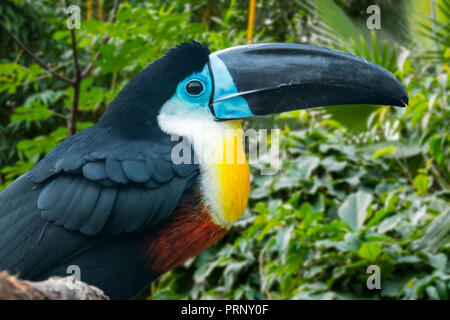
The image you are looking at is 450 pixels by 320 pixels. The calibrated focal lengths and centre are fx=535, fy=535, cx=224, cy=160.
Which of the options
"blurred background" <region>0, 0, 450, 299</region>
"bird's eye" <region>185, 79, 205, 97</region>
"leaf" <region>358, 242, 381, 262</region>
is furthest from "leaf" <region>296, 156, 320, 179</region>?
"bird's eye" <region>185, 79, 205, 97</region>

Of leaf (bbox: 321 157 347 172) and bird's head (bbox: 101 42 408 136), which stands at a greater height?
bird's head (bbox: 101 42 408 136)

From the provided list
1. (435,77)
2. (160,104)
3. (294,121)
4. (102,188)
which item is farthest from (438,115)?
(102,188)

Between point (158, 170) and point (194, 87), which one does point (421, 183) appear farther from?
point (158, 170)

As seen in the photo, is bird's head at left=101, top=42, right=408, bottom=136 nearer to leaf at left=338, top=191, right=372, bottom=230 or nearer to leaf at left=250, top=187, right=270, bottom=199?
leaf at left=338, top=191, right=372, bottom=230

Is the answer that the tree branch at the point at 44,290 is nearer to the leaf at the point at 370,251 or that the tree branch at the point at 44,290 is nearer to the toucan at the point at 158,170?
the toucan at the point at 158,170

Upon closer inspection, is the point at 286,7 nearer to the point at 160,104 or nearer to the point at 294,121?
the point at 294,121

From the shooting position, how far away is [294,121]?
17.8 feet

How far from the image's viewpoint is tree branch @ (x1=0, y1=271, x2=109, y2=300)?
43.0 inches

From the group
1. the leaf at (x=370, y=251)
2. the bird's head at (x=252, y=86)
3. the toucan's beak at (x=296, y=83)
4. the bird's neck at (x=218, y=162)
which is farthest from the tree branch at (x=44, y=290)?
the leaf at (x=370, y=251)

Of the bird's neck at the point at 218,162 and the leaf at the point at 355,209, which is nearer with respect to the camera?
the bird's neck at the point at 218,162

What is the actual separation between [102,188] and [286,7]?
226 inches

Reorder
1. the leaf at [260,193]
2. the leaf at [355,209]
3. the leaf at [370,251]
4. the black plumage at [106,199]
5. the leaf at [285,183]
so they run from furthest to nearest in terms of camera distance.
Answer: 1. the leaf at [260,193]
2. the leaf at [285,183]
3. the leaf at [355,209]
4. the leaf at [370,251]
5. the black plumage at [106,199]

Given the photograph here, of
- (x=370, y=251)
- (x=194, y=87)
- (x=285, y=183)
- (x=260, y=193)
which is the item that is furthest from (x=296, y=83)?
(x=260, y=193)

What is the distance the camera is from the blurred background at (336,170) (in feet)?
10.6
